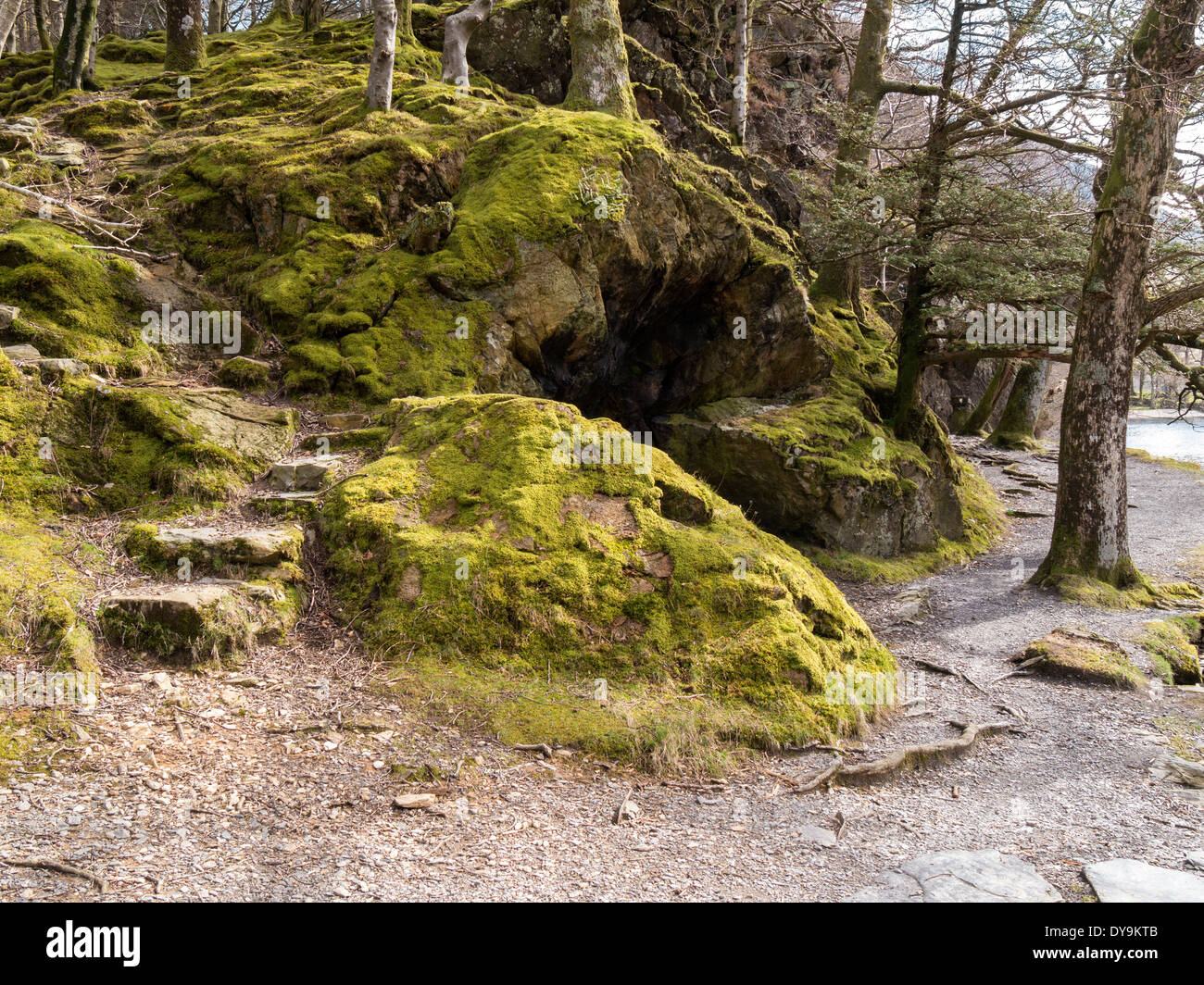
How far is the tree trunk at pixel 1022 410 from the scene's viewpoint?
2433 cm

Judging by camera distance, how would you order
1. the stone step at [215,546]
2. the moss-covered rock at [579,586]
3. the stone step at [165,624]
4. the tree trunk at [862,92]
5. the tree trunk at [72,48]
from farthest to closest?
the tree trunk at [862,92] → the tree trunk at [72,48] → the stone step at [215,546] → the moss-covered rock at [579,586] → the stone step at [165,624]

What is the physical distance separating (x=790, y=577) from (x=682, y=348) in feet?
25.6

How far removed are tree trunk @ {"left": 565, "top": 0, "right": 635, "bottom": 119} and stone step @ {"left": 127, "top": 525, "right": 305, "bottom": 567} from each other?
1008 centimetres

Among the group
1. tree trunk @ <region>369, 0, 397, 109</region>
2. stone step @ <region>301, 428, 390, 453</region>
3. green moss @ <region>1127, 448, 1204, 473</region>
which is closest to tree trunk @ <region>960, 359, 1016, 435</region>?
green moss @ <region>1127, 448, 1204, 473</region>

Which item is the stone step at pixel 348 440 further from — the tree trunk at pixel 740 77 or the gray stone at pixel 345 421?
the tree trunk at pixel 740 77

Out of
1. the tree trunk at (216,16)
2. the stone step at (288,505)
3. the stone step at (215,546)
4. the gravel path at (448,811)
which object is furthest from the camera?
the tree trunk at (216,16)

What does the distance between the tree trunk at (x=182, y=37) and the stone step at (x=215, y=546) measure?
1537cm

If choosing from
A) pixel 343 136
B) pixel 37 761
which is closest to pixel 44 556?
pixel 37 761

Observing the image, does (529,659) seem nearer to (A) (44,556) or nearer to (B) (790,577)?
(B) (790,577)

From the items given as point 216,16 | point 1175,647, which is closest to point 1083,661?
point 1175,647

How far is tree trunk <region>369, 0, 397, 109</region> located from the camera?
12.7 meters

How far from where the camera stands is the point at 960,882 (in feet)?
14.5

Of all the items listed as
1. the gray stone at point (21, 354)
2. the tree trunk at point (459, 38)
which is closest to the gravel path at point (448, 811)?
the gray stone at point (21, 354)

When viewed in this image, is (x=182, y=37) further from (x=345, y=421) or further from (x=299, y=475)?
(x=299, y=475)
